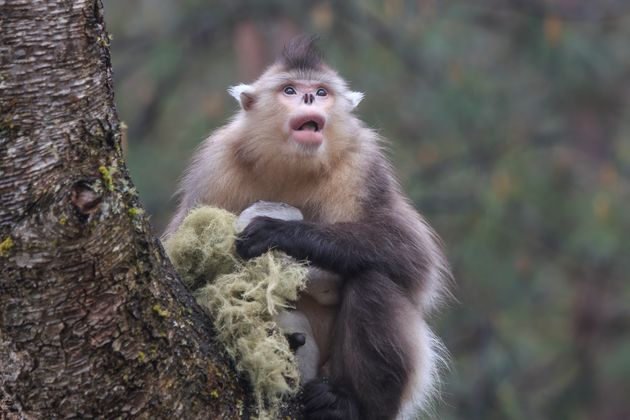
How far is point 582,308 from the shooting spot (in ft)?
38.5

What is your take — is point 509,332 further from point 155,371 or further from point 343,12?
point 155,371

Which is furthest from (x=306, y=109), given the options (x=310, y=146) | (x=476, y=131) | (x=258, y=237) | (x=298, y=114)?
(x=476, y=131)

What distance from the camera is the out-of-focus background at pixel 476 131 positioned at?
915 cm

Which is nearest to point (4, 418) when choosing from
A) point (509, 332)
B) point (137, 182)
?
point (137, 182)

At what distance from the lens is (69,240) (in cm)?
247

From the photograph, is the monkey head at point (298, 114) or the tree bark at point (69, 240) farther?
the monkey head at point (298, 114)

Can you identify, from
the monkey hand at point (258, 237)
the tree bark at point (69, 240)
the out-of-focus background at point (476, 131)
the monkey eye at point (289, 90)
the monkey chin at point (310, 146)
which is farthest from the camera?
the out-of-focus background at point (476, 131)

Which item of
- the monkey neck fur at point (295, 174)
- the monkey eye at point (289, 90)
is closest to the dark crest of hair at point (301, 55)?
the monkey eye at point (289, 90)

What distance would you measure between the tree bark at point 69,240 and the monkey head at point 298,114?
4.34 feet

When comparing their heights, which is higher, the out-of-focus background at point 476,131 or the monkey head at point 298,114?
the monkey head at point 298,114

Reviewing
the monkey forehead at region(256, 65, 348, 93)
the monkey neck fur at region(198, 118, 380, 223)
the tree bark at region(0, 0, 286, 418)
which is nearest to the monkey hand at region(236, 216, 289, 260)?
the monkey neck fur at region(198, 118, 380, 223)

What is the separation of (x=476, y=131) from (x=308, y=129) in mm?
6377

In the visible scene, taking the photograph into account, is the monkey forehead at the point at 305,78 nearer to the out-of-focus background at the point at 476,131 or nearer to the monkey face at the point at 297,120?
the monkey face at the point at 297,120

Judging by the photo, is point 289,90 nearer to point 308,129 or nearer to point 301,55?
point 301,55
